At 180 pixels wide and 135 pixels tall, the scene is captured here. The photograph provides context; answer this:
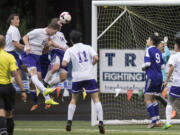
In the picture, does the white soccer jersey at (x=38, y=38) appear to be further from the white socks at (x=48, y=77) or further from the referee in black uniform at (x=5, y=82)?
the referee in black uniform at (x=5, y=82)

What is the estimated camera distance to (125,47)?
49.4ft

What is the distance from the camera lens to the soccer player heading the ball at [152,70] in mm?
13062

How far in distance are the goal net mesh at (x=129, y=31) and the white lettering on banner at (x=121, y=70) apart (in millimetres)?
35

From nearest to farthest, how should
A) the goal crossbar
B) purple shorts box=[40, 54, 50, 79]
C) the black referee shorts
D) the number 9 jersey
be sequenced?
the black referee shorts → the number 9 jersey → the goal crossbar → purple shorts box=[40, 54, 50, 79]

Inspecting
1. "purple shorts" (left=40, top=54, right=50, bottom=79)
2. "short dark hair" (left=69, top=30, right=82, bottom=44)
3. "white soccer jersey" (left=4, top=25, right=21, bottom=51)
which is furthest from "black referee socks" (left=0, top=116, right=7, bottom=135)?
"white soccer jersey" (left=4, top=25, right=21, bottom=51)

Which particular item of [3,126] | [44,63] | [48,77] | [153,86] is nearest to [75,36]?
[153,86]

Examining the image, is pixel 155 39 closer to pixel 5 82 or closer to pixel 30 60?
pixel 30 60

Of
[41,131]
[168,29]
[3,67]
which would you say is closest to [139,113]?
[168,29]

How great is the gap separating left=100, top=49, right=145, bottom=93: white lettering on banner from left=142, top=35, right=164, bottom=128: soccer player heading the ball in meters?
1.65

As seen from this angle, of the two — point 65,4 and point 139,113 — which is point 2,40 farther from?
point 65,4

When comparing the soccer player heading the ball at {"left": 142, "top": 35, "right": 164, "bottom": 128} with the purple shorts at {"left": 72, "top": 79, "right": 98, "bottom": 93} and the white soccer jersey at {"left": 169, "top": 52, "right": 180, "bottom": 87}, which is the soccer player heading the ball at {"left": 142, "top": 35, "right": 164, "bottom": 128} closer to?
the white soccer jersey at {"left": 169, "top": 52, "right": 180, "bottom": 87}

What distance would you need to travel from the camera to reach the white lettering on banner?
14.8m

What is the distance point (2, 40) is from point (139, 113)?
6.03 meters

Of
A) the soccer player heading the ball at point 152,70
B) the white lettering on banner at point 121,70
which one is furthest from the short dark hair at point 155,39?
the white lettering on banner at point 121,70
